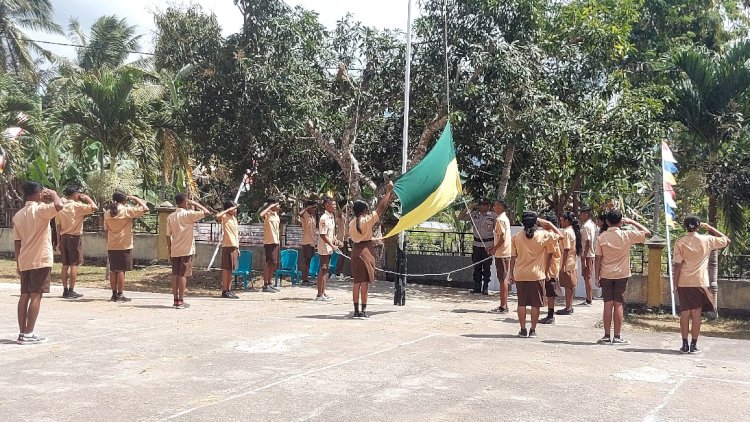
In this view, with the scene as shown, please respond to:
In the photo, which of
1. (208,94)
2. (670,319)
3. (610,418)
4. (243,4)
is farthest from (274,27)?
(610,418)

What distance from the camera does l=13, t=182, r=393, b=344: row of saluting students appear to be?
26.1 feet

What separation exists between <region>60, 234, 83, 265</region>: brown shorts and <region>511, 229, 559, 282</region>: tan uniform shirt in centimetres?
740

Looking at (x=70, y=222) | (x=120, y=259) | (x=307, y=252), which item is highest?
(x=70, y=222)

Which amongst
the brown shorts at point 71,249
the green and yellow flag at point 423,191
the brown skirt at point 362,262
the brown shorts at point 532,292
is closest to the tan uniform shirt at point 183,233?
the brown shorts at point 71,249

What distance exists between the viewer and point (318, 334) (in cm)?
884

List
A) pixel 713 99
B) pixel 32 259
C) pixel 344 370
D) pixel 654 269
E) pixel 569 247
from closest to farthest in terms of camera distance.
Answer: pixel 344 370 → pixel 32 259 → pixel 569 247 → pixel 713 99 → pixel 654 269

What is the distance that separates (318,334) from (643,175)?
Result: 8.94 meters

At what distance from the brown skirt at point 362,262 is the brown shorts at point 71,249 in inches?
199

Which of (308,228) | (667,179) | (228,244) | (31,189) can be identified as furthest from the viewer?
(308,228)

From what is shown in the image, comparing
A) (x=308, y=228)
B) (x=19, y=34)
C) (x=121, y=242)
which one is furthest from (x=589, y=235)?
(x=19, y=34)

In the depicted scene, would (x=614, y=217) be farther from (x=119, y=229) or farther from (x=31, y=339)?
(x=119, y=229)

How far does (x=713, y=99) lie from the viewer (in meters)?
13.0

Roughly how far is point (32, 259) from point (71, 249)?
4363mm

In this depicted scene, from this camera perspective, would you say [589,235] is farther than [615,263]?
Yes
